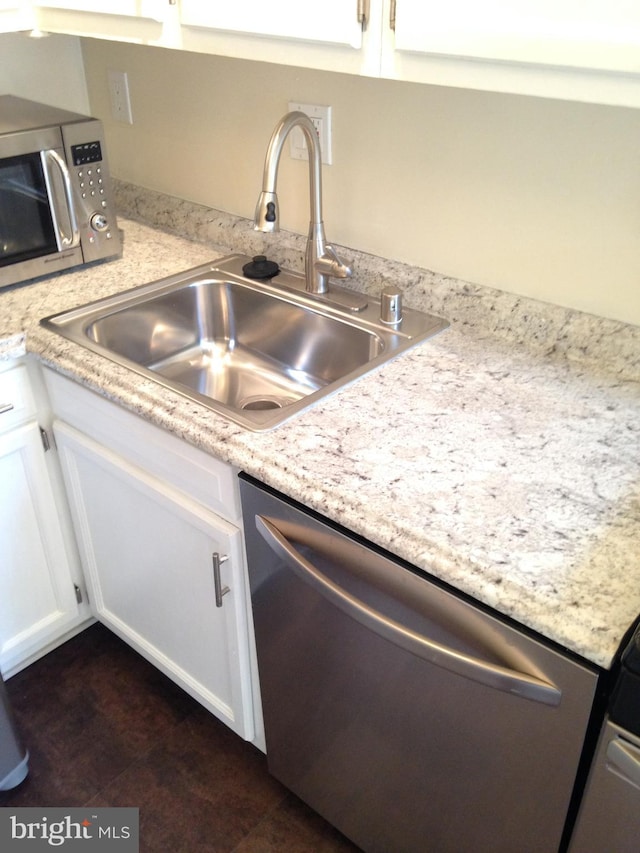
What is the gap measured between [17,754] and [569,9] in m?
1.58

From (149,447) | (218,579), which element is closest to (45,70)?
(149,447)

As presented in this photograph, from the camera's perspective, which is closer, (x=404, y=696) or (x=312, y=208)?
(x=404, y=696)

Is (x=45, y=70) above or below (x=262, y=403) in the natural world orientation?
above

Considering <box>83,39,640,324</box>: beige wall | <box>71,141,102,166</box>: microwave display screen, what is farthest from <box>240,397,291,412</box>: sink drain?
<box>71,141,102,166</box>: microwave display screen

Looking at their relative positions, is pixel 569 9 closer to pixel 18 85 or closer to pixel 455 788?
pixel 455 788

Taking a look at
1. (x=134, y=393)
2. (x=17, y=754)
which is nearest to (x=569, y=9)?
(x=134, y=393)

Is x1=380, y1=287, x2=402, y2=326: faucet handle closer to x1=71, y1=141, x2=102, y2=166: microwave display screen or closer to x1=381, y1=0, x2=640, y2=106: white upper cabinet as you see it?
x1=381, y1=0, x2=640, y2=106: white upper cabinet

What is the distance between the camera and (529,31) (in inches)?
34.9

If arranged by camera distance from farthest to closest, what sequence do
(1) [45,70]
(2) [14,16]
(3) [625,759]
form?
(1) [45,70], (2) [14,16], (3) [625,759]

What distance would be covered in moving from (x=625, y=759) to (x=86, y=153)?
1.45 m

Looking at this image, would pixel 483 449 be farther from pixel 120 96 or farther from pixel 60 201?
pixel 120 96

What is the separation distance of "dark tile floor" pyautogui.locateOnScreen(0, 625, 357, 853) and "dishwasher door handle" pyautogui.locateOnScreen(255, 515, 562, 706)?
693mm

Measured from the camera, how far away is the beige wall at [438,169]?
1217 mm

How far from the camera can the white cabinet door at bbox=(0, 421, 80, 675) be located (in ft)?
5.04
